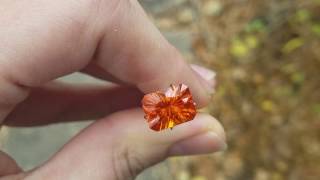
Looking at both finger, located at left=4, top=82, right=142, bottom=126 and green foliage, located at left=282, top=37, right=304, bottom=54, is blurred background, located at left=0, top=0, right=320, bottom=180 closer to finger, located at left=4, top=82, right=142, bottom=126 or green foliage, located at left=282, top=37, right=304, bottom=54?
green foliage, located at left=282, top=37, right=304, bottom=54

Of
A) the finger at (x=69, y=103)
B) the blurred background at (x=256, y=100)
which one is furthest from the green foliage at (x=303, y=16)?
the finger at (x=69, y=103)

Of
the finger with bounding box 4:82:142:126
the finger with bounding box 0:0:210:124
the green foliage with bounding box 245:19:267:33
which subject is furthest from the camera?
the green foliage with bounding box 245:19:267:33

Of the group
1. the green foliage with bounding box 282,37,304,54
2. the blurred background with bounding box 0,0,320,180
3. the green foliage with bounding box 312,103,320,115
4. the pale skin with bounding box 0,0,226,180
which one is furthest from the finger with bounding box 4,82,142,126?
the green foliage with bounding box 282,37,304,54

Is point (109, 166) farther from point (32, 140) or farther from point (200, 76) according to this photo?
point (32, 140)

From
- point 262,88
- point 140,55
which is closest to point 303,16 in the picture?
point 262,88

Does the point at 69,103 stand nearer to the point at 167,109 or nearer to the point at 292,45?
the point at 167,109

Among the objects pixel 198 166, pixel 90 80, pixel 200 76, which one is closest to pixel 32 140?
pixel 90 80
